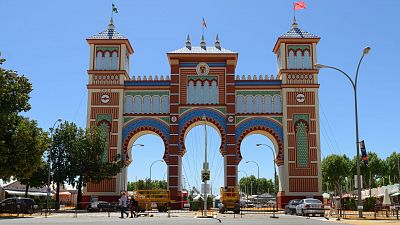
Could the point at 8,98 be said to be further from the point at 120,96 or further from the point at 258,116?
the point at 258,116

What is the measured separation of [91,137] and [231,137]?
1506 centimetres

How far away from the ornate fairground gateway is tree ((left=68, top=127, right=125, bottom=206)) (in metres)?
1.79

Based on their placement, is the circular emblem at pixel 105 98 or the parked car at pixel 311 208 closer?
the parked car at pixel 311 208

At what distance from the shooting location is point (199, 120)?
57438mm

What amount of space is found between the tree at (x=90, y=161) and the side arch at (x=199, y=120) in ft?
23.7

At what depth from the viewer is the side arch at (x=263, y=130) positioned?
186ft

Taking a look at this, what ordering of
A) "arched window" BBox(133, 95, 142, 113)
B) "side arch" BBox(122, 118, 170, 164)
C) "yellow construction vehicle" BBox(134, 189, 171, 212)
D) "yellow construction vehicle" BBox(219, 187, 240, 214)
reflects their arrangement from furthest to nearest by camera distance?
"arched window" BBox(133, 95, 142, 113), "side arch" BBox(122, 118, 170, 164), "yellow construction vehicle" BBox(134, 189, 171, 212), "yellow construction vehicle" BBox(219, 187, 240, 214)

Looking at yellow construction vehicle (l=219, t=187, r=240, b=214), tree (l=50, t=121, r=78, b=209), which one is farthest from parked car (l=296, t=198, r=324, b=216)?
tree (l=50, t=121, r=78, b=209)

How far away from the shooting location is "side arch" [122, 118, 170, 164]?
57219 millimetres

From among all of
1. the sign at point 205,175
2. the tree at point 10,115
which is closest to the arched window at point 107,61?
the tree at point 10,115

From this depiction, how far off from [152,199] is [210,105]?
14309 millimetres

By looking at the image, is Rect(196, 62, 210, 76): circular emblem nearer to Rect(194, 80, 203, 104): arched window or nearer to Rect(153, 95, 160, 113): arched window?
Rect(194, 80, 203, 104): arched window

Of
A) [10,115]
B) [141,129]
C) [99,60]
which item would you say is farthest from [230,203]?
[99,60]

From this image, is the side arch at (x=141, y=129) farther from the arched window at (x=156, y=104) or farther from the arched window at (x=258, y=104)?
the arched window at (x=258, y=104)
